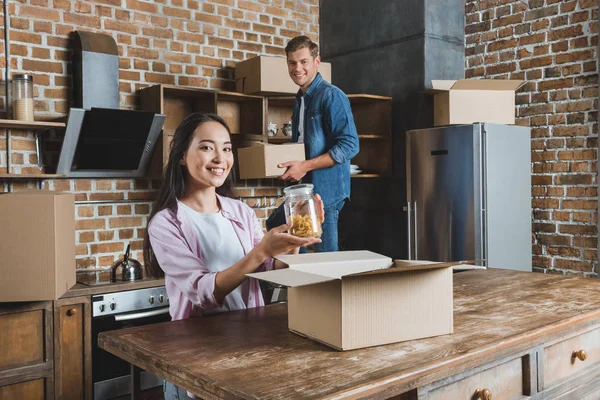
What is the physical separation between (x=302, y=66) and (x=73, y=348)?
1893 mm

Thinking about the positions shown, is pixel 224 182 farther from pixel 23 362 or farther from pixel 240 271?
pixel 23 362

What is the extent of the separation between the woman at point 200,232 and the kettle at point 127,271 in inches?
58.9

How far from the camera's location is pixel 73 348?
3055mm

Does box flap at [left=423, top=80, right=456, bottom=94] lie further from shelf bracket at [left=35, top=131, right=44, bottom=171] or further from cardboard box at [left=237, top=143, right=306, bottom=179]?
shelf bracket at [left=35, top=131, right=44, bottom=171]

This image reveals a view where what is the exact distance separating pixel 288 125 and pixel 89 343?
2018mm

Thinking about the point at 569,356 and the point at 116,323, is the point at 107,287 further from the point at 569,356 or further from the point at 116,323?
the point at 569,356

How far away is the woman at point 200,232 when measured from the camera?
5.57 ft

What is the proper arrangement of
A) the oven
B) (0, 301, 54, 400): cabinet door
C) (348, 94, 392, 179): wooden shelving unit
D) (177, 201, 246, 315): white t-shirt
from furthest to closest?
(348, 94, 392, 179): wooden shelving unit < the oven < (0, 301, 54, 400): cabinet door < (177, 201, 246, 315): white t-shirt

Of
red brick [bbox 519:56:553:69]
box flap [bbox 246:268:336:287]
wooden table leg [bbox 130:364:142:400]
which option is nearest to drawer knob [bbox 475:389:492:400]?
box flap [bbox 246:268:336:287]

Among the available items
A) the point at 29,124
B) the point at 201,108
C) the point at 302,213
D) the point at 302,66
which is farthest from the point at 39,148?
the point at 302,213

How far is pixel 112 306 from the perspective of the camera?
316cm

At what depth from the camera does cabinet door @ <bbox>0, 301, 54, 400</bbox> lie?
9.31 feet

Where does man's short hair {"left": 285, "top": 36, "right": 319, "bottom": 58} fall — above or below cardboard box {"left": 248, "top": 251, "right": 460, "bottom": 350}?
above

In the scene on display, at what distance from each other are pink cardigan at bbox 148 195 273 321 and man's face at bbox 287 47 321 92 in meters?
1.70
